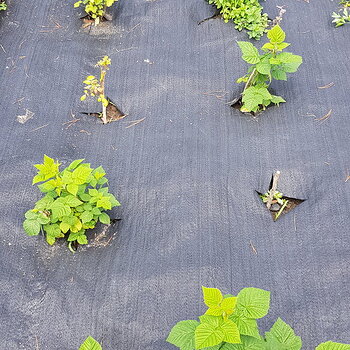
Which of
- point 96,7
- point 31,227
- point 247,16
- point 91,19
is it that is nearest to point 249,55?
point 247,16

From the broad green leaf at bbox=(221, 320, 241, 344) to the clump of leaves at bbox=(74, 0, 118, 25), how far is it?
9.13 feet

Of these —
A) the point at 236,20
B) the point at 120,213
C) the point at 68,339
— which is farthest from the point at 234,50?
the point at 68,339

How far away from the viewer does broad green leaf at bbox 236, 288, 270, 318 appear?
1.62 m

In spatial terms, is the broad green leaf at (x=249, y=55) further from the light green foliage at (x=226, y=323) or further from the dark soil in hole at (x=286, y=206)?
the light green foliage at (x=226, y=323)

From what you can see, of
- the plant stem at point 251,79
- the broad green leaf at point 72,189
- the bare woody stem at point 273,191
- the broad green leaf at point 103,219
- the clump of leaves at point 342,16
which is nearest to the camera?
the broad green leaf at point 72,189

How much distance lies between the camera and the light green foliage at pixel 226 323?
5.10 ft

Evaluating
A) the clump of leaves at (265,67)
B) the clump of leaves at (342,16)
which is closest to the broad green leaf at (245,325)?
the clump of leaves at (265,67)

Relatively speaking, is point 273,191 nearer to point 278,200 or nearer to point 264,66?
point 278,200

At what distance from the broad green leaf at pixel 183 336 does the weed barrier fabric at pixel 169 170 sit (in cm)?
43

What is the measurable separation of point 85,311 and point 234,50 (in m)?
2.28

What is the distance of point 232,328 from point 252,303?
0.45ft

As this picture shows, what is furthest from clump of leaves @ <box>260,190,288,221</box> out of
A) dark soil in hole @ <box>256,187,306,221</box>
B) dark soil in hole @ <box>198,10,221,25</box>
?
dark soil in hole @ <box>198,10,221,25</box>

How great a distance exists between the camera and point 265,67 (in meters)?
2.85

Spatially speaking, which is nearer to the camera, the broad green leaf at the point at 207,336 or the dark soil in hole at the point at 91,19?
the broad green leaf at the point at 207,336
